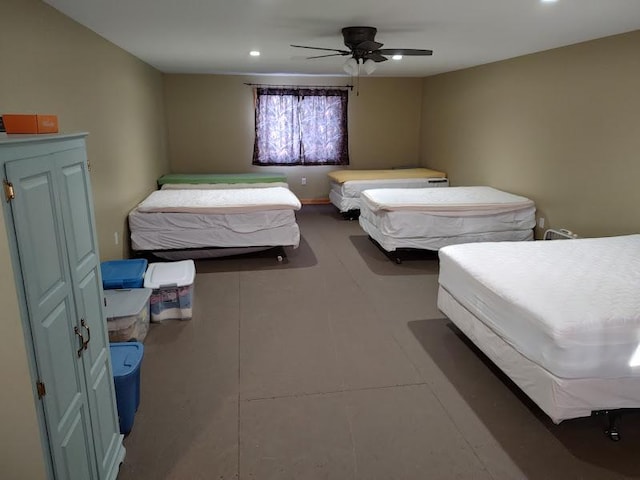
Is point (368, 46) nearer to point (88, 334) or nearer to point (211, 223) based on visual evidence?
point (211, 223)

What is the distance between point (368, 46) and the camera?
3.41 metres

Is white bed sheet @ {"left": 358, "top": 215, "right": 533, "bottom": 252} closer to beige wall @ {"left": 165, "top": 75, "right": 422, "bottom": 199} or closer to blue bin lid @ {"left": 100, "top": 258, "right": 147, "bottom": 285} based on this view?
blue bin lid @ {"left": 100, "top": 258, "right": 147, "bottom": 285}

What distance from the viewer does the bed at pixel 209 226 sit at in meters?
4.50

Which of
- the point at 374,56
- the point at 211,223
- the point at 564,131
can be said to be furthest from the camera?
the point at 211,223

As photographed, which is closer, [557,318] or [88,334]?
[88,334]

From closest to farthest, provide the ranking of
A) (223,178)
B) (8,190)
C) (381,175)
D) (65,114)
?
(8,190) → (65,114) → (223,178) → (381,175)

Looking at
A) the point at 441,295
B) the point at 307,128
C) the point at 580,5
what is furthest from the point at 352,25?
the point at 307,128

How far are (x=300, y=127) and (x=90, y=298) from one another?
602 centimetres

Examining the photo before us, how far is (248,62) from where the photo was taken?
5.47 metres

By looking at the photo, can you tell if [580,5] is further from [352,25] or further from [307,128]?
[307,128]

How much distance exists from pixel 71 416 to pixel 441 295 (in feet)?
7.86

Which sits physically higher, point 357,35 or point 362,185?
point 357,35

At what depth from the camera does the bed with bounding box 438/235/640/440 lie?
80.0 inches

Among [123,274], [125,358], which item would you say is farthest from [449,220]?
[125,358]
